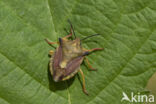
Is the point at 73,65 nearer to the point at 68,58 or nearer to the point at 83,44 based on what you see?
the point at 68,58

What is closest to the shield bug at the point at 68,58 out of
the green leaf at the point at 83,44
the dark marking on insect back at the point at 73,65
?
the dark marking on insect back at the point at 73,65

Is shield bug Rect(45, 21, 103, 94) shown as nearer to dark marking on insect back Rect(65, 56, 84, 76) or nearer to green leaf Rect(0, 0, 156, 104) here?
dark marking on insect back Rect(65, 56, 84, 76)

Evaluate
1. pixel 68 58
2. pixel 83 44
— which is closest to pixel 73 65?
pixel 68 58

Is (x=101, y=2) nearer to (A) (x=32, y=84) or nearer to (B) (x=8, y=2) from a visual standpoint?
(B) (x=8, y=2)

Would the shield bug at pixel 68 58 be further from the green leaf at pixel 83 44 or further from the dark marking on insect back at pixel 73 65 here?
the green leaf at pixel 83 44

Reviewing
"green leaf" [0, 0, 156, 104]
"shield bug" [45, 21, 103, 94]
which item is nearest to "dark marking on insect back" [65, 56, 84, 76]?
"shield bug" [45, 21, 103, 94]

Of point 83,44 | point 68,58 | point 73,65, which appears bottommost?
point 73,65


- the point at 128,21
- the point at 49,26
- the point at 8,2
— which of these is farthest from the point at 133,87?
the point at 8,2
